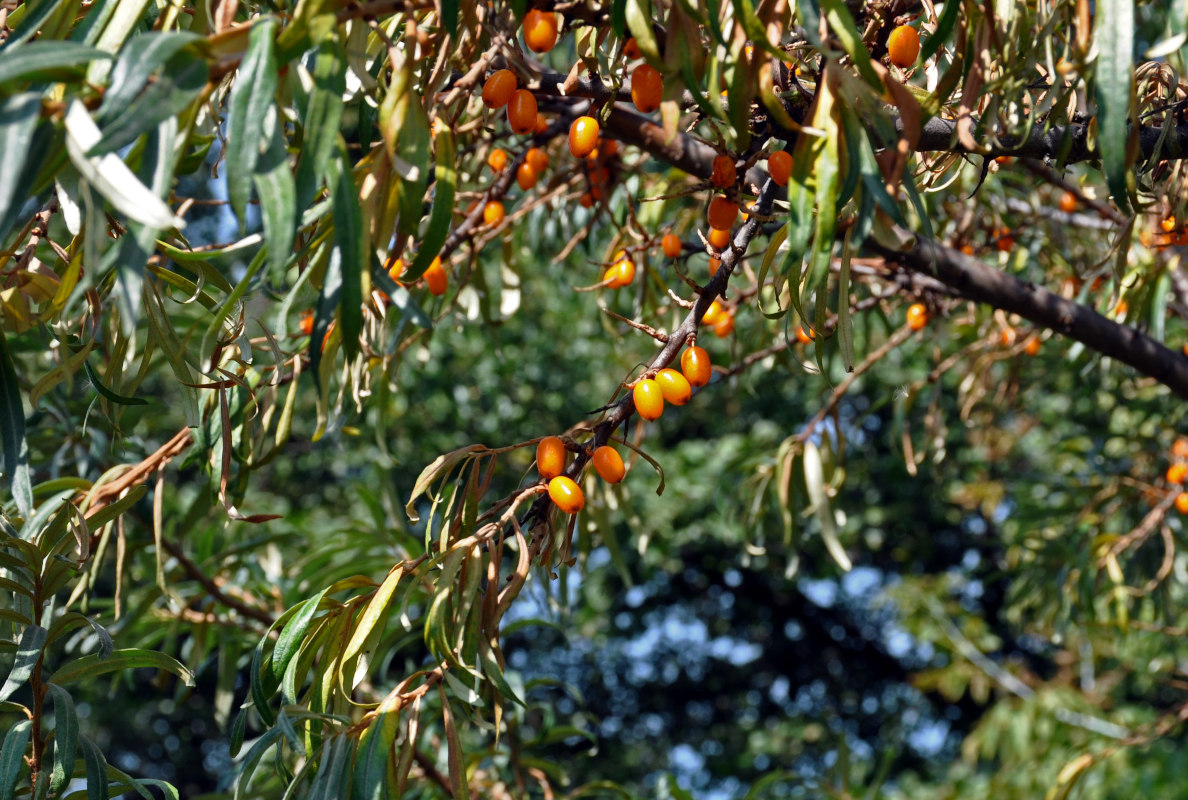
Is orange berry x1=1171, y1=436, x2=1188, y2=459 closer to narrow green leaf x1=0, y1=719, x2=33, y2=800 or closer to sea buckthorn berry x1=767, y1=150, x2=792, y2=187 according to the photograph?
sea buckthorn berry x1=767, y1=150, x2=792, y2=187

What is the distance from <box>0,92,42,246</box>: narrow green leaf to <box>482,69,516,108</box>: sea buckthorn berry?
0.36 metres

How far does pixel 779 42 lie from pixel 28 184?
1.52 feet

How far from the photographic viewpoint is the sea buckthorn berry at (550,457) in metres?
0.79

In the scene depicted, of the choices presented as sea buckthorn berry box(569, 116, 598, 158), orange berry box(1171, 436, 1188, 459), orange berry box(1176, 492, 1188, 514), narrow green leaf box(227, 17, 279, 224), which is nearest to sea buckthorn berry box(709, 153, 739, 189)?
sea buckthorn berry box(569, 116, 598, 158)

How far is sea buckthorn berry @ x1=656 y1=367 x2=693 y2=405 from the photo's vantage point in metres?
0.79

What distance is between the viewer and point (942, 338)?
5.41ft

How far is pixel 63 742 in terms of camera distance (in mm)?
777

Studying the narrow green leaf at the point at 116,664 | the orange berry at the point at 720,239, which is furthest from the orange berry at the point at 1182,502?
the narrow green leaf at the point at 116,664

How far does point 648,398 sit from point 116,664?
1.87 feet

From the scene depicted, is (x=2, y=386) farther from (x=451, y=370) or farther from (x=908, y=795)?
(x=908, y=795)

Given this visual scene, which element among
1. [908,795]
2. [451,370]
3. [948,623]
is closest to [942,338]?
[451,370]

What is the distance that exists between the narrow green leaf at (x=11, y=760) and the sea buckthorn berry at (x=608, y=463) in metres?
0.54

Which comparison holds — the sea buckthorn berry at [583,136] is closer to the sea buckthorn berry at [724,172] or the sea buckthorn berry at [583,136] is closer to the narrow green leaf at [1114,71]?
the sea buckthorn berry at [724,172]

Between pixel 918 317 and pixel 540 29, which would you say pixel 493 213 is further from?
pixel 918 317
